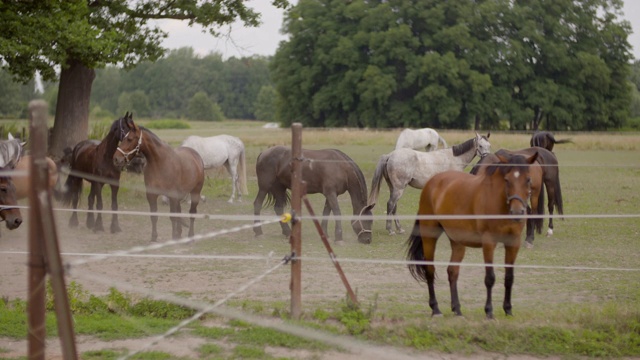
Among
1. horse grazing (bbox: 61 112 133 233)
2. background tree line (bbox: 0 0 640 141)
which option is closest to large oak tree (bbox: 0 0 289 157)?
horse grazing (bbox: 61 112 133 233)

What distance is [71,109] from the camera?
680 inches

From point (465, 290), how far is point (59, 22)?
395 inches

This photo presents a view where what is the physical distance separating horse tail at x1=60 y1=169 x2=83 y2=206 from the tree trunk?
3.77 m

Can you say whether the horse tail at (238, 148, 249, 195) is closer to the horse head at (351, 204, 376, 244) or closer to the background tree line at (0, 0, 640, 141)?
the horse head at (351, 204, 376, 244)

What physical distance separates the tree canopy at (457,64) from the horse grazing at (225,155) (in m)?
31.8

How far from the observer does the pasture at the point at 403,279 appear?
5844mm

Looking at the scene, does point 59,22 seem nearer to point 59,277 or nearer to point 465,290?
point 465,290

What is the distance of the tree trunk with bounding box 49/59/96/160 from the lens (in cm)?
1725

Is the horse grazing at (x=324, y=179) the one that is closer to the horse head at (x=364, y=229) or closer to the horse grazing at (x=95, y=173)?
the horse head at (x=364, y=229)

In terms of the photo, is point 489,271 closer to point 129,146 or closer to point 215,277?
point 215,277

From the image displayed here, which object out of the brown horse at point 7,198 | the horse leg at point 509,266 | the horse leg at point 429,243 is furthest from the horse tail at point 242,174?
the horse leg at point 509,266

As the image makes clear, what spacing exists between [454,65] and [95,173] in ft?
122

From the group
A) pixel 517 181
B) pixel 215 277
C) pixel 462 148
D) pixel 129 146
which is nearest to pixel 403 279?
pixel 215 277

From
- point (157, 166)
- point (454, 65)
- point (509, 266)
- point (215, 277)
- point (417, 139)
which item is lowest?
point (215, 277)
